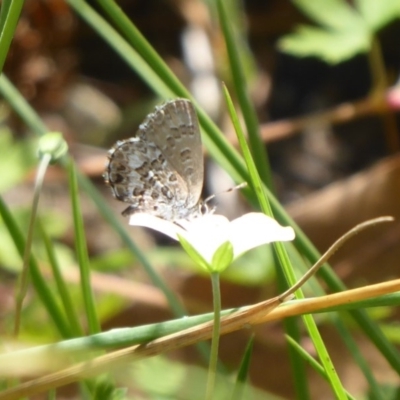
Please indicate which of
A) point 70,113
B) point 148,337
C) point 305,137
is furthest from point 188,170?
point 70,113

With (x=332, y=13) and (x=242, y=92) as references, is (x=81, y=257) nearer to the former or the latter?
(x=242, y=92)

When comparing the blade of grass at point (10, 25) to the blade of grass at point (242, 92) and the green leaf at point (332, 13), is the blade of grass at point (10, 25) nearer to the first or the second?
the blade of grass at point (242, 92)

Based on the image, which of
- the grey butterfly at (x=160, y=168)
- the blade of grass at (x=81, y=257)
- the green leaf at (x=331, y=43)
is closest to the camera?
the blade of grass at (x=81, y=257)

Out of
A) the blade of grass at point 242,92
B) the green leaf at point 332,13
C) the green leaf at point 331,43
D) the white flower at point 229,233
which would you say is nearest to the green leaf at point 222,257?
the white flower at point 229,233

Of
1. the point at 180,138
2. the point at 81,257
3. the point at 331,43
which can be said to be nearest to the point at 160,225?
the point at 81,257

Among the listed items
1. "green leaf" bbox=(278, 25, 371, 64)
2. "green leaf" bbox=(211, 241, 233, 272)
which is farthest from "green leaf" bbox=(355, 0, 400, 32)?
"green leaf" bbox=(211, 241, 233, 272)

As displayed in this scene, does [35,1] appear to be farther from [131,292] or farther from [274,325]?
[274,325]
